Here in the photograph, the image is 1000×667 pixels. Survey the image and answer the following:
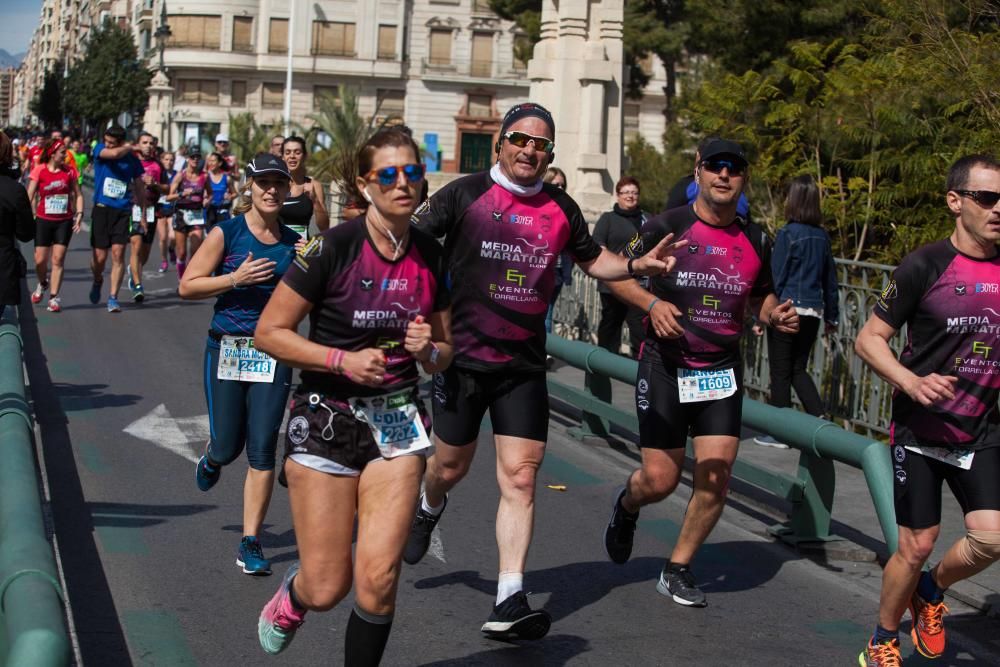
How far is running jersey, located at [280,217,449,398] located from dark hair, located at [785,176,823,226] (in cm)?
590

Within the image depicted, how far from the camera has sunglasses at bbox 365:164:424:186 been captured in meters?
5.01

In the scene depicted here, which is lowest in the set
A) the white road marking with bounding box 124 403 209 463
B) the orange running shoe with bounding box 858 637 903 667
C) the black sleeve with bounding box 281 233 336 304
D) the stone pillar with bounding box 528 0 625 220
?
the white road marking with bounding box 124 403 209 463

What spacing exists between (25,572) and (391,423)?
1.39 metres

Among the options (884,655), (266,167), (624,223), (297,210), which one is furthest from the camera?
(624,223)

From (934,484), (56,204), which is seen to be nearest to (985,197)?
(934,484)

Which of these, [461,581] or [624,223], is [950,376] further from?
[624,223]

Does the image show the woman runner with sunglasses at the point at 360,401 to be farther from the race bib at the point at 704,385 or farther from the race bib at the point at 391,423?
the race bib at the point at 704,385

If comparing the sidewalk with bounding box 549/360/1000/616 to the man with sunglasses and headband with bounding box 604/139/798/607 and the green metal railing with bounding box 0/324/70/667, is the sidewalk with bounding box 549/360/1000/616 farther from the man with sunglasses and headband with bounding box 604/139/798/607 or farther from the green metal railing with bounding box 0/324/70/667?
the green metal railing with bounding box 0/324/70/667

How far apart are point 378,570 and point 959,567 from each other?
7.77 ft

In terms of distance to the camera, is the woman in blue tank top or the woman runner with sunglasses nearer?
the woman runner with sunglasses

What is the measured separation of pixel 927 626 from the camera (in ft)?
19.3

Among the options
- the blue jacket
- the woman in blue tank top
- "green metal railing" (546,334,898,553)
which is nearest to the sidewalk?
"green metal railing" (546,334,898,553)

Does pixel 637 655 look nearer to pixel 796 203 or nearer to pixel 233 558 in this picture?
pixel 233 558

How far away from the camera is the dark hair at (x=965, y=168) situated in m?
5.70
